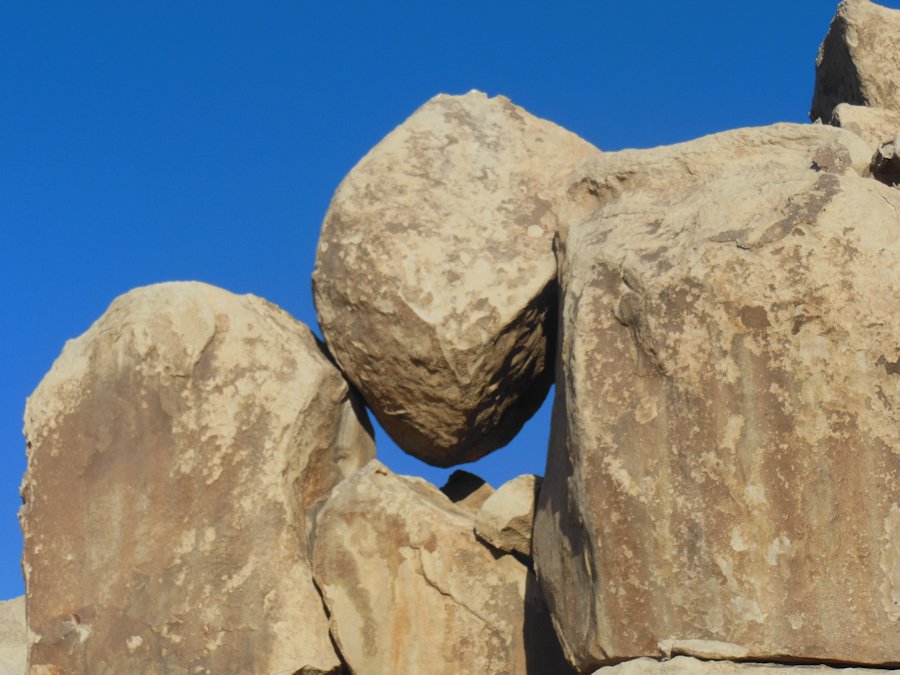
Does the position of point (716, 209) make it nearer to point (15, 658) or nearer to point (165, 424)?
point (165, 424)

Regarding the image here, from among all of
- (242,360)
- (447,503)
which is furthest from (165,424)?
(447,503)

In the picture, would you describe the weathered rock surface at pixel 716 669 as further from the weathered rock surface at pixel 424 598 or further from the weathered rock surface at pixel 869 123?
the weathered rock surface at pixel 869 123

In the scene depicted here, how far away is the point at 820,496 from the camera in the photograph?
12.7ft

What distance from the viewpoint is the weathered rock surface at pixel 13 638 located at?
6399 millimetres

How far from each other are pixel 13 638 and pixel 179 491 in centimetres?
238

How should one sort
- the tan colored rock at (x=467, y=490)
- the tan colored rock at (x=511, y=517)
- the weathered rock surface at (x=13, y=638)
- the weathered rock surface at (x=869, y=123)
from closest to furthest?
the tan colored rock at (x=511, y=517)
the weathered rock surface at (x=869, y=123)
the tan colored rock at (x=467, y=490)
the weathered rock surface at (x=13, y=638)

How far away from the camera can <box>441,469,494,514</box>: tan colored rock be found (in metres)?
5.61

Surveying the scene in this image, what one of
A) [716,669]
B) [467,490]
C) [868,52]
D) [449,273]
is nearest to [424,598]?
[467,490]

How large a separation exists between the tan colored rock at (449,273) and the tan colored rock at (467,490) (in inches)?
7.8

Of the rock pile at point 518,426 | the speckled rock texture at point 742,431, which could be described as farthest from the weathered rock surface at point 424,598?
the speckled rock texture at point 742,431

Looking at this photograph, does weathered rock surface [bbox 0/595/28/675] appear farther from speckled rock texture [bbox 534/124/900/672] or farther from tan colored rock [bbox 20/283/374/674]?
speckled rock texture [bbox 534/124/900/672]

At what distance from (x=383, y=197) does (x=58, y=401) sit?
137 cm

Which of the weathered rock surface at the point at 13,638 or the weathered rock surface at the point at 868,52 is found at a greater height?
the weathered rock surface at the point at 868,52

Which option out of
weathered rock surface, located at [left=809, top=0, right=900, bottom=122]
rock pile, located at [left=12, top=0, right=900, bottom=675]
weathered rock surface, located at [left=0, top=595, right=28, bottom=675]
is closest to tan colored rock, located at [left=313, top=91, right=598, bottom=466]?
rock pile, located at [left=12, top=0, right=900, bottom=675]
